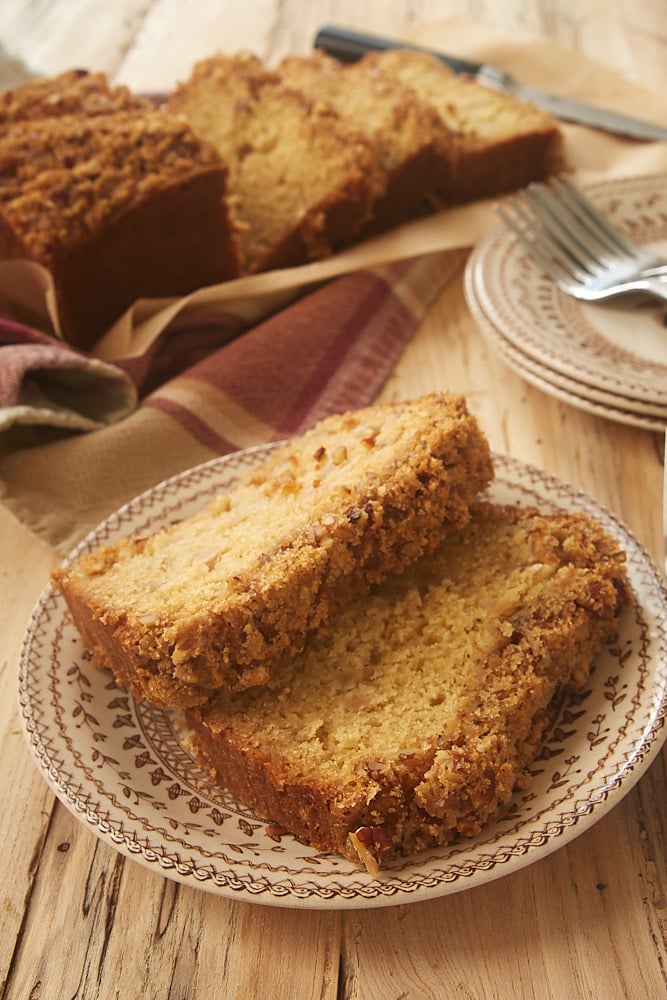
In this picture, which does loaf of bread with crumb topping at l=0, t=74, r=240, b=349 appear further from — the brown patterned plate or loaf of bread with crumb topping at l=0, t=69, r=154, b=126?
the brown patterned plate

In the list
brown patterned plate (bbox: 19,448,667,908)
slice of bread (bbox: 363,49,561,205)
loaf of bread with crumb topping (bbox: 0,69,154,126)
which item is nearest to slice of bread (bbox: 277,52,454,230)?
slice of bread (bbox: 363,49,561,205)

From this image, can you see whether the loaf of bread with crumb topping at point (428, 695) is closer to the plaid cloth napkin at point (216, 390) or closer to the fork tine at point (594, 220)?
the plaid cloth napkin at point (216, 390)

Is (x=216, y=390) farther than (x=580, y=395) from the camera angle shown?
Yes

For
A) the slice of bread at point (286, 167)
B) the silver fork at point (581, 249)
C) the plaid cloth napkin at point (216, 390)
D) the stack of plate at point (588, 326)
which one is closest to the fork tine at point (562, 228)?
the silver fork at point (581, 249)

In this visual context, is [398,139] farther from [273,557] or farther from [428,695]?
[428,695]

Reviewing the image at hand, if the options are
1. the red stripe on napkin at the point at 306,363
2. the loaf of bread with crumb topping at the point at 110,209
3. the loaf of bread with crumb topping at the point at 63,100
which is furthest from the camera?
the loaf of bread with crumb topping at the point at 63,100

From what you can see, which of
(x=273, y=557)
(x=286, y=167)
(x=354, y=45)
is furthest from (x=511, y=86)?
(x=273, y=557)
